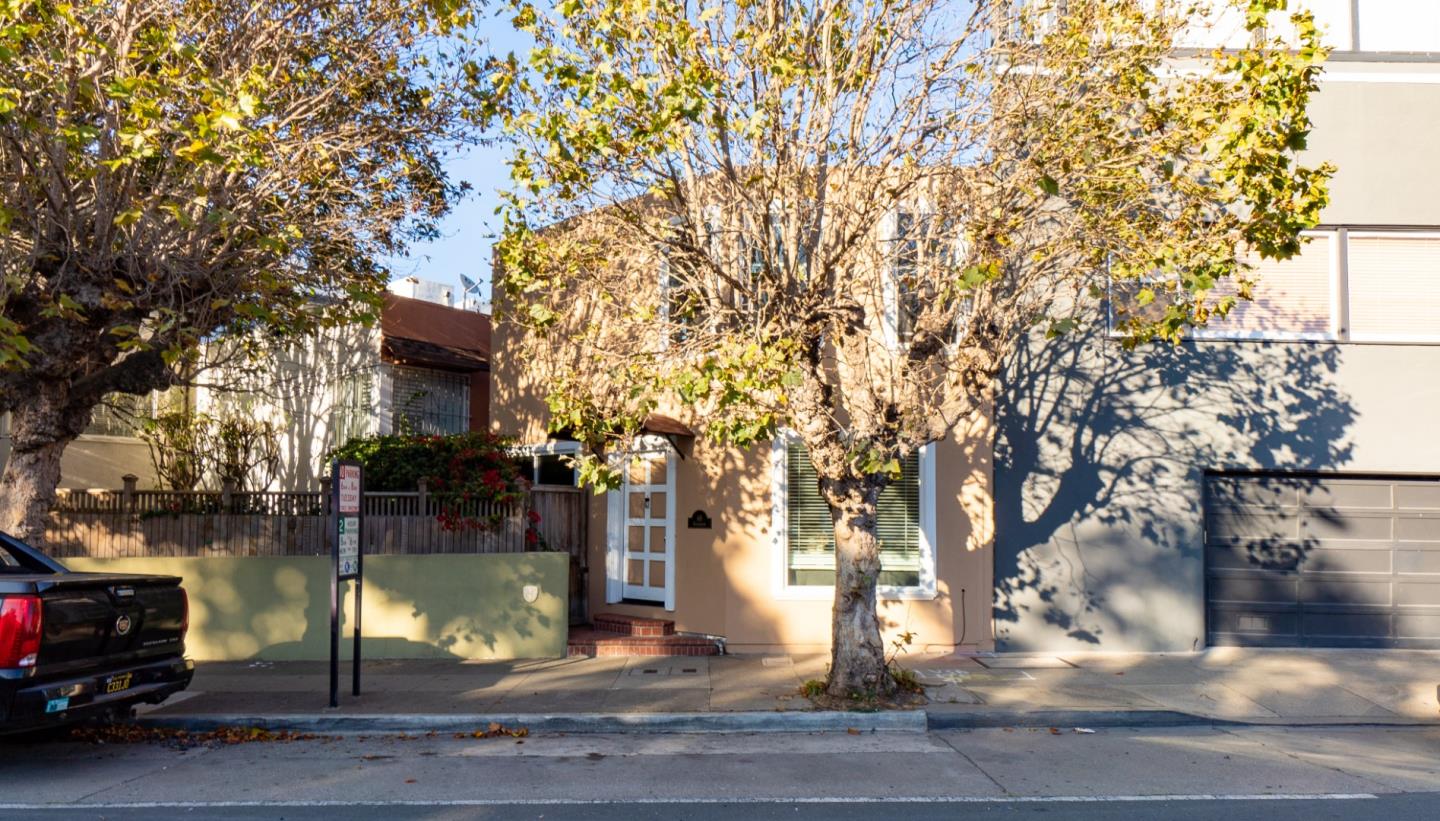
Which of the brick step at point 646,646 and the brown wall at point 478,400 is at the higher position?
the brown wall at point 478,400

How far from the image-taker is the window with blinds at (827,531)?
12125 mm

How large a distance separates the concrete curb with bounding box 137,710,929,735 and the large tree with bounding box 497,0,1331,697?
49 cm

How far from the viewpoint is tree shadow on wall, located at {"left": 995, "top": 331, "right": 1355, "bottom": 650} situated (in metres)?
12.1

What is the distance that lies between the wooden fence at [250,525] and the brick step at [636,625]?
139 cm

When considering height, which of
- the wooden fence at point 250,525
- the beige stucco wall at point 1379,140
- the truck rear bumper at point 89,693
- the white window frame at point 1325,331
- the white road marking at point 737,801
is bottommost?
the white road marking at point 737,801

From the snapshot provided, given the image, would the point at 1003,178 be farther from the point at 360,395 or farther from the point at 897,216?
the point at 360,395

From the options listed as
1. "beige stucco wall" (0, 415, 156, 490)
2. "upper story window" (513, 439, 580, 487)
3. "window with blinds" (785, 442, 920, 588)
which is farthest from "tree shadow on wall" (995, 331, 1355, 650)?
"beige stucco wall" (0, 415, 156, 490)

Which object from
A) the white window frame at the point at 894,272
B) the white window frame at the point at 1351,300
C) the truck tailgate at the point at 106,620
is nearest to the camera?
the truck tailgate at the point at 106,620

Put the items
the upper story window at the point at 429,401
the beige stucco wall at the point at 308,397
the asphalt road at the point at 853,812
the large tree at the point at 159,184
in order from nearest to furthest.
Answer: the asphalt road at the point at 853,812 < the large tree at the point at 159,184 < the beige stucco wall at the point at 308,397 < the upper story window at the point at 429,401

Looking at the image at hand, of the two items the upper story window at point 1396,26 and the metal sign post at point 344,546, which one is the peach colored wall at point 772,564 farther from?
the upper story window at point 1396,26

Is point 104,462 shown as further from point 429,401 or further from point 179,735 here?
point 179,735

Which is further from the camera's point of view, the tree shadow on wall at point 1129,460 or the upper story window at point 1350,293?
the upper story window at point 1350,293

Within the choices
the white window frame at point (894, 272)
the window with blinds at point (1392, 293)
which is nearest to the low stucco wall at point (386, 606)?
the white window frame at point (894, 272)

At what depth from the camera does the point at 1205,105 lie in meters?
9.01
